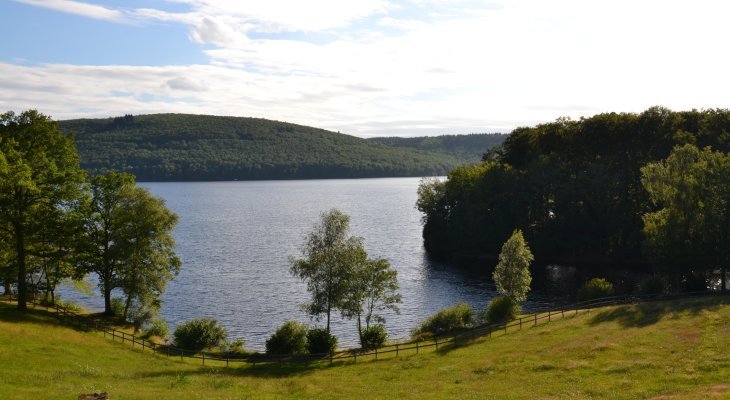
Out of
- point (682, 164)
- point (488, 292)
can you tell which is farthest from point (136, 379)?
point (682, 164)

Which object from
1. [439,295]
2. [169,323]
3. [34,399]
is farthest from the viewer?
[439,295]

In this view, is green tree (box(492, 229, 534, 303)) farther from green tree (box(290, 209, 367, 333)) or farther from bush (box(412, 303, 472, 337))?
Answer: green tree (box(290, 209, 367, 333))

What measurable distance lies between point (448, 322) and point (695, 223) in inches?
1289

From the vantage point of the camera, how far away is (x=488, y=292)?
283 ft

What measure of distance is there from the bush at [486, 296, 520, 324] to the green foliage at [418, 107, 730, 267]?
4718 centimetres

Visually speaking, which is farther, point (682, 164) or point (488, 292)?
point (488, 292)

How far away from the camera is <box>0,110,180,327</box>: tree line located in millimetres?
52344

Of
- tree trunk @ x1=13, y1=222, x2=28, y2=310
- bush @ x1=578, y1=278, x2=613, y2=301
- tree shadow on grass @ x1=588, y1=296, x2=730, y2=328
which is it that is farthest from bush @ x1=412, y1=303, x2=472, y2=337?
tree trunk @ x1=13, y1=222, x2=28, y2=310

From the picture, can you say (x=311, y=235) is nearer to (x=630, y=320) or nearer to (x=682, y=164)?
(x=630, y=320)

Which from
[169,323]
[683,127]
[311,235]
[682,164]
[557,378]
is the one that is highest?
[683,127]

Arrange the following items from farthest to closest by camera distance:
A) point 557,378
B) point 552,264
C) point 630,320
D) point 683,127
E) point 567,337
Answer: point 552,264 → point 683,127 → point 630,320 → point 567,337 → point 557,378

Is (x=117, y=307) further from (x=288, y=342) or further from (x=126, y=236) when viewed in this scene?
(x=288, y=342)

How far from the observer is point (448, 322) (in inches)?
2393

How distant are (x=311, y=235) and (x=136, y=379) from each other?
78.3ft
